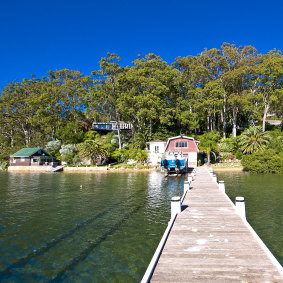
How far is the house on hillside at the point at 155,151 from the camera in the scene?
5078 cm

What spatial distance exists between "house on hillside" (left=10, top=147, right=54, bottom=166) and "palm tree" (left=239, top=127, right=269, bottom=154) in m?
37.9

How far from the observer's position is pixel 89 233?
1218cm

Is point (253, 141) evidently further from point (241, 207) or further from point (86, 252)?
point (86, 252)

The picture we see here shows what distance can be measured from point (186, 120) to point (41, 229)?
46458 millimetres

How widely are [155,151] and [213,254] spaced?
44639 mm

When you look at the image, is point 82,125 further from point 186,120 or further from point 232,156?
point 232,156

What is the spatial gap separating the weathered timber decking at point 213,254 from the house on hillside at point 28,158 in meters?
49.6

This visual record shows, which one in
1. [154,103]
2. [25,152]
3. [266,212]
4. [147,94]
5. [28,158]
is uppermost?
[147,94]

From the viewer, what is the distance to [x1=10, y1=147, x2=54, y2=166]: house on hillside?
5561 centimetres

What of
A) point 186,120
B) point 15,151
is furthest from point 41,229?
point 15,151

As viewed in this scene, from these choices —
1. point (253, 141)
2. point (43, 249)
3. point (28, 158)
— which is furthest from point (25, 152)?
point (43, 249)

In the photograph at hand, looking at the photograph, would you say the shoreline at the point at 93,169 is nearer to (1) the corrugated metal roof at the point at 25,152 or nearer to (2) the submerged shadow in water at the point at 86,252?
(1) the corrugated metal roof at the point at 25,152

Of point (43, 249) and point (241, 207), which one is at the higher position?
point (241, 207)

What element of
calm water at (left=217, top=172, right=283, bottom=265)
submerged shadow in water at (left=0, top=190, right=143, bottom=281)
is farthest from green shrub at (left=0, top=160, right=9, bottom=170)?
submerged shadow in water at (left=0, top=190, right=143, bottom=281)
